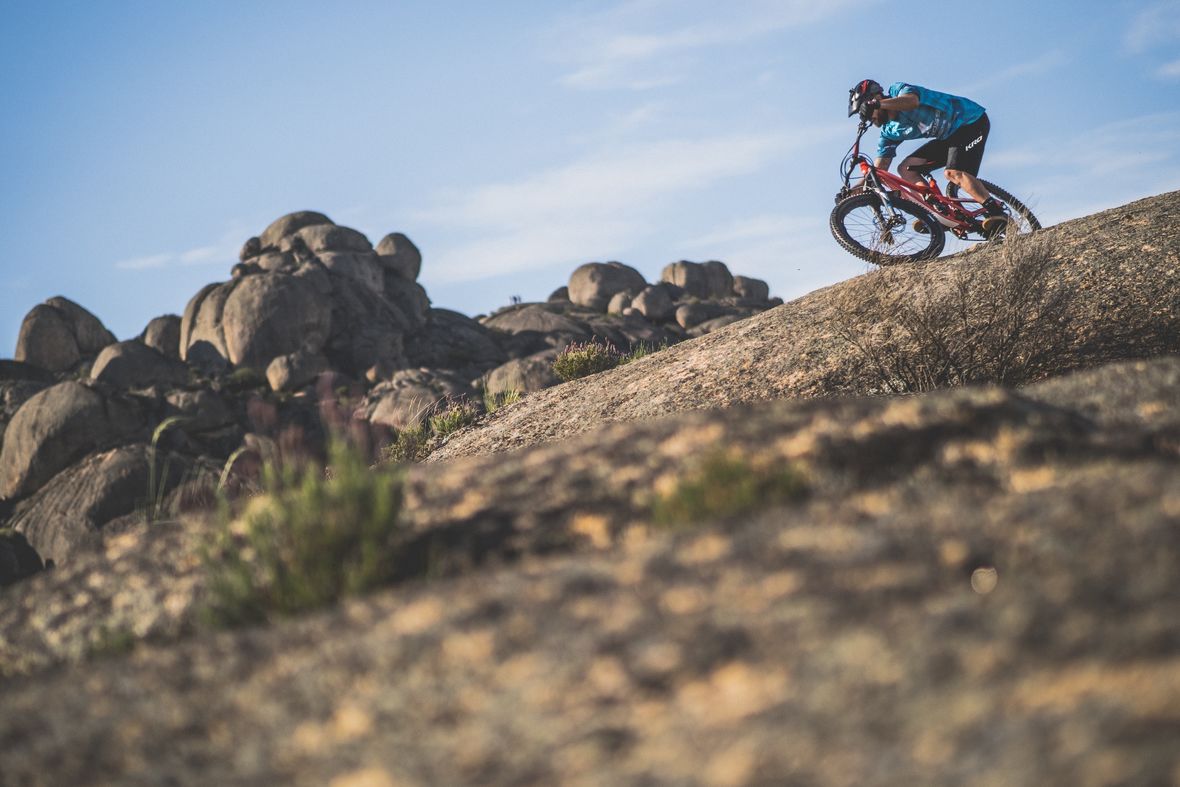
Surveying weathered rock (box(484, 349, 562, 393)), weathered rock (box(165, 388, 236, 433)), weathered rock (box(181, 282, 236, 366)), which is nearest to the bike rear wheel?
weathered rock (box(484, 349, 562, 393))

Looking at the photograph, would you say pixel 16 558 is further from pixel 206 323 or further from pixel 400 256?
pixel 400 256

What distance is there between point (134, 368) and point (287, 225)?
16790mm

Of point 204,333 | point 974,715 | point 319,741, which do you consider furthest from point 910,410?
point 204,333

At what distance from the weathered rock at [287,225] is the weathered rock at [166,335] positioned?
24.9ft

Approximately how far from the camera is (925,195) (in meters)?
11.8

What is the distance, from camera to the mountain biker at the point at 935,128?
11.3 metres

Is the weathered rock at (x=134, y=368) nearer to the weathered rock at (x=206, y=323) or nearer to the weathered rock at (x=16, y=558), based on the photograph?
the weathered rock at (x=206, y=323)

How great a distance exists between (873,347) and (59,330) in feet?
170

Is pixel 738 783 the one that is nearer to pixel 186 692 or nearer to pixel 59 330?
pixel 186 692

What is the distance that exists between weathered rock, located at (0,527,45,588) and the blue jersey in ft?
88.6

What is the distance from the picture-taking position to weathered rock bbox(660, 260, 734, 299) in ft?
227

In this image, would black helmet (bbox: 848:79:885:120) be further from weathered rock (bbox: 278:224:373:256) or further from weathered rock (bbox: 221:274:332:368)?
weathered rock (bbox: 278:224:373:256)

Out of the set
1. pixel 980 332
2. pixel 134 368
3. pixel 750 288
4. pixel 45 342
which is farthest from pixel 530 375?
pixel 750 288

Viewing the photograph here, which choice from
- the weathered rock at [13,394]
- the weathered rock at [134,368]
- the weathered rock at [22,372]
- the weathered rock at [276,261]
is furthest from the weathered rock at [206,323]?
the weathered rock at [13,394]
